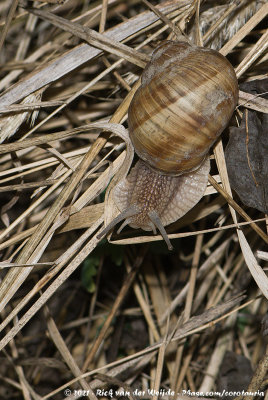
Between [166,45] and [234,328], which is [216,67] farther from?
[234,328]

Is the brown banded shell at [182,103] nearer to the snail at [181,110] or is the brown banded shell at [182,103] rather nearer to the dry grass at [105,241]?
the snail at [181,110]

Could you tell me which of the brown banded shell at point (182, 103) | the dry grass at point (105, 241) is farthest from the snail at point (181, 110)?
the dry grass at point (105, 241)

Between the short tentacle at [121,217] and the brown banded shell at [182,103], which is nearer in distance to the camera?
the brown banded shell at [182,103]

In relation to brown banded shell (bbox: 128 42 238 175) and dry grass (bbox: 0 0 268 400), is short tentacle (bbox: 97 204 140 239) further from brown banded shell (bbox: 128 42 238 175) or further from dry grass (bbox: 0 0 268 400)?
brown banded shell (bbox: 128 42 238 175)

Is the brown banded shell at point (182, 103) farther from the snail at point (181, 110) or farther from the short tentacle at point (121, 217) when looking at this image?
the short tentacle at point (121, 217)

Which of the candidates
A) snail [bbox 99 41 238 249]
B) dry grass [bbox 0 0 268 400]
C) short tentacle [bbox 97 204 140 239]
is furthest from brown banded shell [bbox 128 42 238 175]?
short tentacle [bbox 97 204 140 239]

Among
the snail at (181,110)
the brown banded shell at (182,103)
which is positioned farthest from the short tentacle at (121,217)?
the brown banded shell at (182,103)

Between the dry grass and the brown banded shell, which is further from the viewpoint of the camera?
the dry grass

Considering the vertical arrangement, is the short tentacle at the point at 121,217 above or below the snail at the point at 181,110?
below
